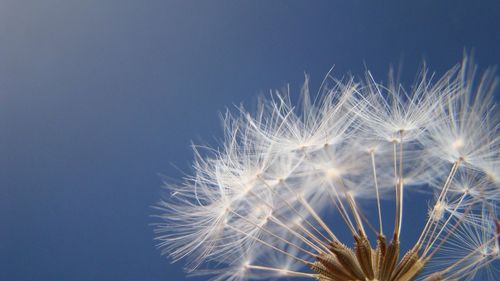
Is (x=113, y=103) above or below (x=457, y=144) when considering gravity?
above

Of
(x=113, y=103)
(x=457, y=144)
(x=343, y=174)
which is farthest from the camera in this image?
(x=113, y=103)

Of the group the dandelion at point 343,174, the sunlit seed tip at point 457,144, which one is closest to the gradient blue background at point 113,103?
the dandelion at point 343,174

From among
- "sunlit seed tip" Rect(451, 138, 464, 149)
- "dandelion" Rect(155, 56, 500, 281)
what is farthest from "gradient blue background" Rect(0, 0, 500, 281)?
"sunlit seed tip" Rect(451, 138, 464, 149)

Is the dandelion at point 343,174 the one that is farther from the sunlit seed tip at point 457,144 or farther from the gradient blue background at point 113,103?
the gradient blue background at point 113,103

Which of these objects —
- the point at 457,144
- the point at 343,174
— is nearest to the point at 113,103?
the point at 343,174

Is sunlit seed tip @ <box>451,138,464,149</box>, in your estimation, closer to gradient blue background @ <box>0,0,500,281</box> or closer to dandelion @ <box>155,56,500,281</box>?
dandelion @ <box>155,56,500,281</box>

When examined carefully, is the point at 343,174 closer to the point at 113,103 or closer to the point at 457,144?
the point at 457,144
